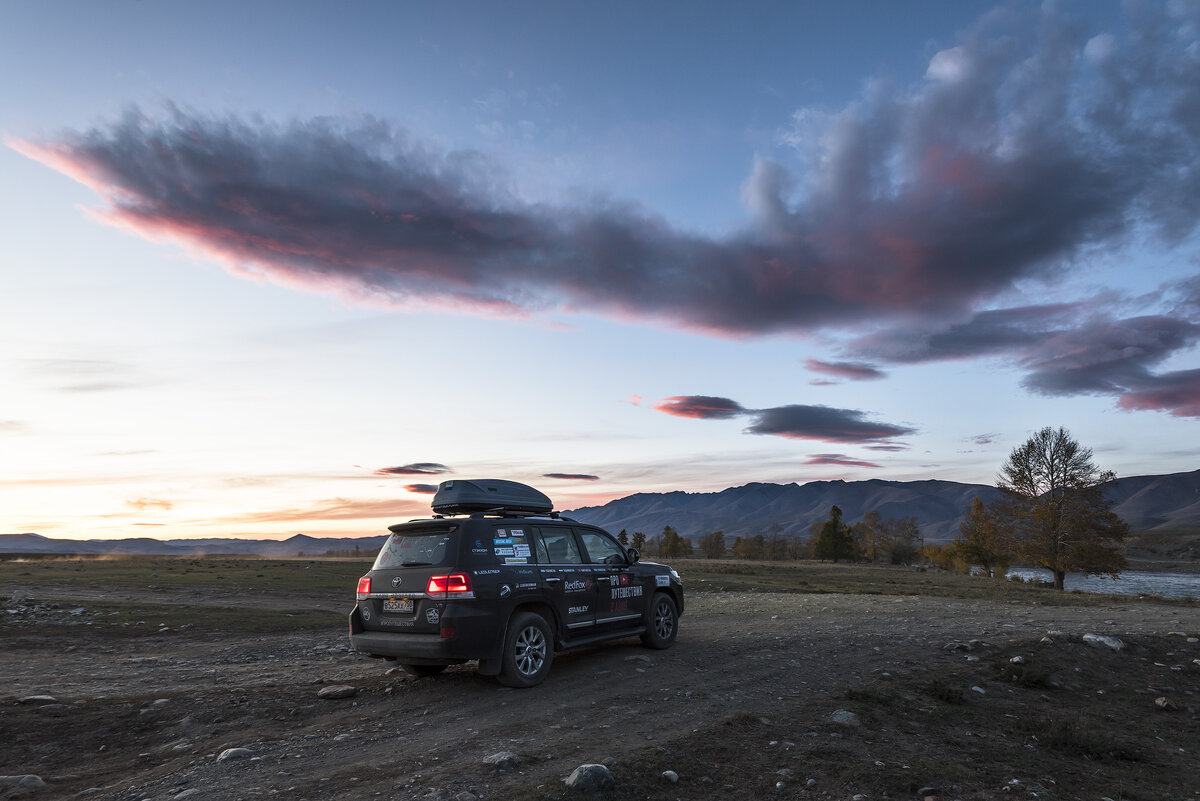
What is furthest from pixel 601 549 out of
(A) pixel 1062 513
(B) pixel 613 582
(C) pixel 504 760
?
(A) pixel 1062 513

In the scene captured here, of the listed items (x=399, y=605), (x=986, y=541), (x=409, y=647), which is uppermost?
(x=399, y=605)

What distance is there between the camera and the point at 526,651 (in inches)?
362

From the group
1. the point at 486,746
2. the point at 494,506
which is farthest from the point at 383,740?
the point at 494,506

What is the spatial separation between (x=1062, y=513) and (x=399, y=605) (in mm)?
44747

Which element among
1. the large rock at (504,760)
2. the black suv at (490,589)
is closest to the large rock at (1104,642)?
the black suv at (490,589)

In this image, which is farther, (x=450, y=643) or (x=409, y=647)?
(x=409, y=647)

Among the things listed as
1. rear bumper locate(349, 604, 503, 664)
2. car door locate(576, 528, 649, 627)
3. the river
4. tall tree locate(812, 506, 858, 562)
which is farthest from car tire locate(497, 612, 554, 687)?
tall tree locate(812, 506, 858, 562)

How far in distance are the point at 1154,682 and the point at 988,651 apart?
2.05m

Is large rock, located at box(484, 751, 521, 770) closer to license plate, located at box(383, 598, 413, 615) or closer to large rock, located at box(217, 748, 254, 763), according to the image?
large rock, located at box(217, 748, 254, 763)

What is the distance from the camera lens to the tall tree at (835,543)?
103250 millimetres

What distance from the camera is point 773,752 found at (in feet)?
21.2

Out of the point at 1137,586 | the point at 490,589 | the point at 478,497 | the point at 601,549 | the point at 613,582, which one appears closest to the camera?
the point at 490,589

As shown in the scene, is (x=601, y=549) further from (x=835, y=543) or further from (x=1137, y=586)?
(x=835, y=543)

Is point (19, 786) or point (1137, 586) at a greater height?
Answer: point (19, 786)
